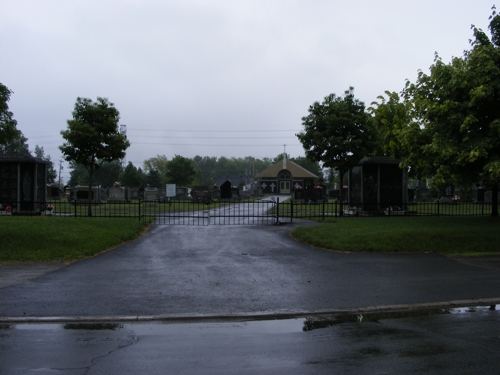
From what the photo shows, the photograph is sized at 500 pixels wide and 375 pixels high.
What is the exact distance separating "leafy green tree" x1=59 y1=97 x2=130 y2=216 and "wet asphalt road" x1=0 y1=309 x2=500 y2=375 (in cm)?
1616

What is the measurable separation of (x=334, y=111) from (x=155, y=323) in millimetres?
19049

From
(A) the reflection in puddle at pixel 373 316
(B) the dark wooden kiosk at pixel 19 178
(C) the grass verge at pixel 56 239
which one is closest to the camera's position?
(A) the reflection in puddle at pixel 373 316

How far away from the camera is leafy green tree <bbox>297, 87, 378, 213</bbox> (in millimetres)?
23703

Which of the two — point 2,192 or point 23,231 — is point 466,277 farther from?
point 2,192

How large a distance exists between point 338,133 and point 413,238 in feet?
36.5

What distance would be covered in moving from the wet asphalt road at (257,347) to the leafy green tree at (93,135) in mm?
16156

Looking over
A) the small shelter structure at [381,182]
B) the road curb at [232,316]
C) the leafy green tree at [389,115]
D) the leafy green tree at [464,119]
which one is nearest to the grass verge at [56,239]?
the road curb at [232,316]

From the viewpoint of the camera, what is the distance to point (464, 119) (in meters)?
13.6

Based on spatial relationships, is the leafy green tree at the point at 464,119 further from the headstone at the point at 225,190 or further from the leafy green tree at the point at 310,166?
the leafy green tree at the point at 310,166

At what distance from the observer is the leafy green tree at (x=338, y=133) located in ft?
77.8

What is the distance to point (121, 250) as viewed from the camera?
45.0ft

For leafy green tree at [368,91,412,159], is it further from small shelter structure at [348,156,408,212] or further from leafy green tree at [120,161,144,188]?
leafy green tree at [120,161,144,188]

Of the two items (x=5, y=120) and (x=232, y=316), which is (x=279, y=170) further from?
(x=232, y=316)

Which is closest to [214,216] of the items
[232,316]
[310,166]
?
[232,316]
